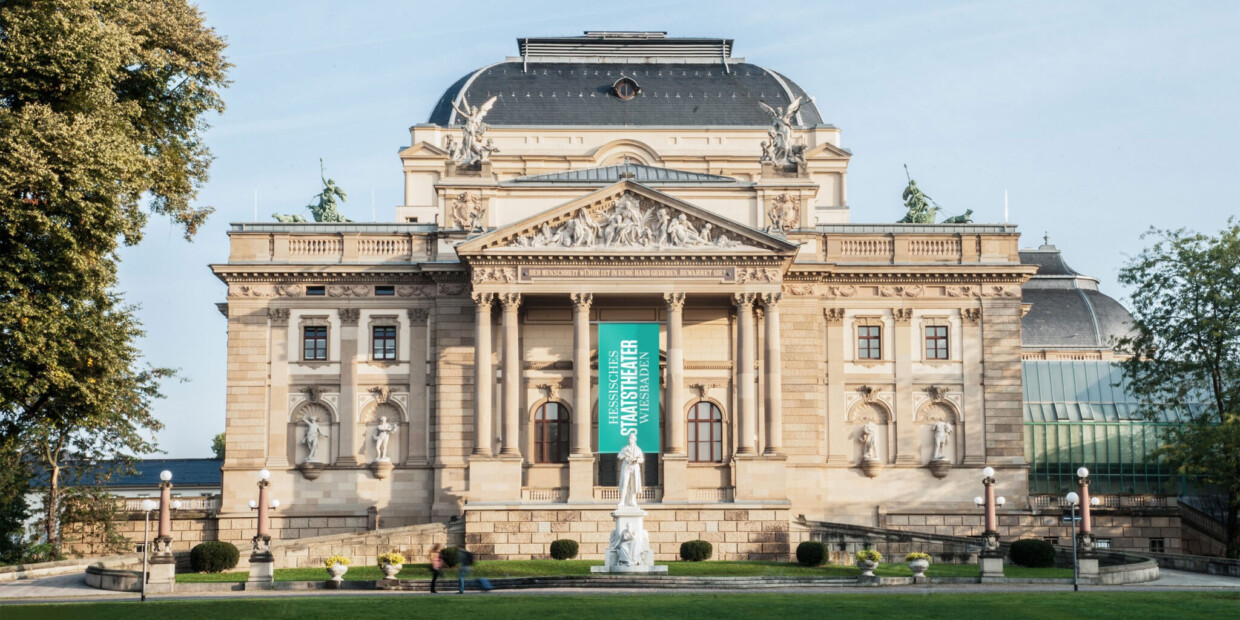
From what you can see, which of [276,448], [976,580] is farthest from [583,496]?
[976,580]

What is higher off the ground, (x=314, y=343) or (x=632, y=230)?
(x=632, y=230)

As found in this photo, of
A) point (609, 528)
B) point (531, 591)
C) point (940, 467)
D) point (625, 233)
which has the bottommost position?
point (531, 591)

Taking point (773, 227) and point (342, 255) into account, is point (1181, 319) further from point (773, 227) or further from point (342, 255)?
point (342, 255)

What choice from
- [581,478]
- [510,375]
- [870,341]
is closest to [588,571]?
[581,478]

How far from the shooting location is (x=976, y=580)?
48.4 meters

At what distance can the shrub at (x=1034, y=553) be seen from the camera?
55.3 meters

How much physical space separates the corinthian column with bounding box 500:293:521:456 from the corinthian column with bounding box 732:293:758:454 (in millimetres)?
9039

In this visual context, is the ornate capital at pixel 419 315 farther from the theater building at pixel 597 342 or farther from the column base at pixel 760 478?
the column base at pixel 760 478

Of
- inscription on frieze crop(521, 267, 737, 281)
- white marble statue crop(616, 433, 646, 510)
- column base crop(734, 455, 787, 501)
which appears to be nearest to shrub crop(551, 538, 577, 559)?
white marble statue crop(616, 433, 646, 510)

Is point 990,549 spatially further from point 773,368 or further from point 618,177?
point 618,177

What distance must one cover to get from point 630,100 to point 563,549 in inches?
1092

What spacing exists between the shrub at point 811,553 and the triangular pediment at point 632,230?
1288cm

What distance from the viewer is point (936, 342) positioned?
6975 cm

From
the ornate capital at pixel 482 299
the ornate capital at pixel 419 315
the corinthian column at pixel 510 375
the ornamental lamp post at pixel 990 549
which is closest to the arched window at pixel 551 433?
the corinthian column at pixel 510 375
